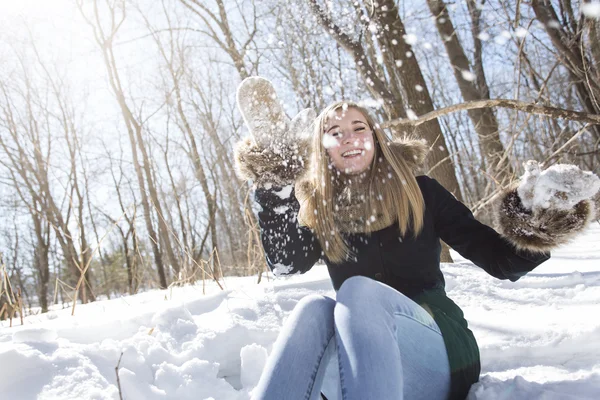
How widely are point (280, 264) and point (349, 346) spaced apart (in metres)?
0.52

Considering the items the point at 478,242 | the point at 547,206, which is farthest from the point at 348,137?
the point at 547,206

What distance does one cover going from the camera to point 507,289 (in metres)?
2.40

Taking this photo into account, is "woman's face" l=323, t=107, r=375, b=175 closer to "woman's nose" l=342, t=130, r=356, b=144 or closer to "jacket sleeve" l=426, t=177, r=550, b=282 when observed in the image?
"woman's nose" l=342, t=130, r=356, b=144

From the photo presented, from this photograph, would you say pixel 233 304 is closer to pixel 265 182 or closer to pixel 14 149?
pixel 265 182

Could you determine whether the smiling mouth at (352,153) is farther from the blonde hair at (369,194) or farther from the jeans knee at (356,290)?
the jeans knee at (356,290)

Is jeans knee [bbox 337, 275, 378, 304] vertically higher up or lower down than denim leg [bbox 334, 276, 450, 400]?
higher up

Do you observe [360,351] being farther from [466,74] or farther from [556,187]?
[466,74]

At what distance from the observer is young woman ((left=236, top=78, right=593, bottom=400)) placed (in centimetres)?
104

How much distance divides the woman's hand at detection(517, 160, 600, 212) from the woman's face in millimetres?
566

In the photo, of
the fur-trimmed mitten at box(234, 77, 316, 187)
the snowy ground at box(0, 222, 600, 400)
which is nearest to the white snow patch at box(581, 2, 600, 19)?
the snowy ground at box(0, 222, 600, 400)

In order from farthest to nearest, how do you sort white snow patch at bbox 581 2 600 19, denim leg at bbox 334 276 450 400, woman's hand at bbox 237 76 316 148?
1. white snow patch at bbox 581 2 600 19
2. woman's hand at bbox 237 76 316 148
3. denim leg at bbox 334 276 450 400

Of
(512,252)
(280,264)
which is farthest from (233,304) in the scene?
(512,252)

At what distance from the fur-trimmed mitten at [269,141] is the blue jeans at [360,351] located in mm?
510

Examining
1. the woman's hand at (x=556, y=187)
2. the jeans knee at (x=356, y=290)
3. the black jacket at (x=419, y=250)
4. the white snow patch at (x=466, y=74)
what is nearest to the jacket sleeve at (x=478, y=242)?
the black jacket at (x=419, y=250)
